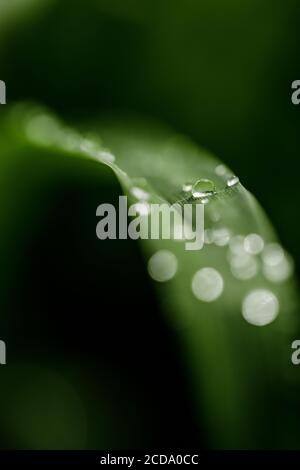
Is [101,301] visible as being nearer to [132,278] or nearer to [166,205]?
[132,278]

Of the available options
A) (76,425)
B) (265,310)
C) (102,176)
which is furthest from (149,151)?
(76,425)

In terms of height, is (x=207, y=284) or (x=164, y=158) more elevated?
(x=164, y=158)

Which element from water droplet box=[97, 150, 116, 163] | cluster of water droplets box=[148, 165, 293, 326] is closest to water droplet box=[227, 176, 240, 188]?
cluster of water droplets box=[148, 165, 293, 326]

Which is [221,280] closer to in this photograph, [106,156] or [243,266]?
[243,266]

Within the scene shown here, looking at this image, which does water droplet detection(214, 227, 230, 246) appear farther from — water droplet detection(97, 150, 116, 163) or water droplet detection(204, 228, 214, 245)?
water droplet detection(97, 150, 116, 163)

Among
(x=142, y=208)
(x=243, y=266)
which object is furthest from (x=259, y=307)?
(x=142, y=208)

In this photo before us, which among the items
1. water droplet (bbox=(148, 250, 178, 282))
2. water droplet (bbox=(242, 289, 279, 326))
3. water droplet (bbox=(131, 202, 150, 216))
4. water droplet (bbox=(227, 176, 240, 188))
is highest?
water droplet (bbox=(227, 176, 240, 188))
